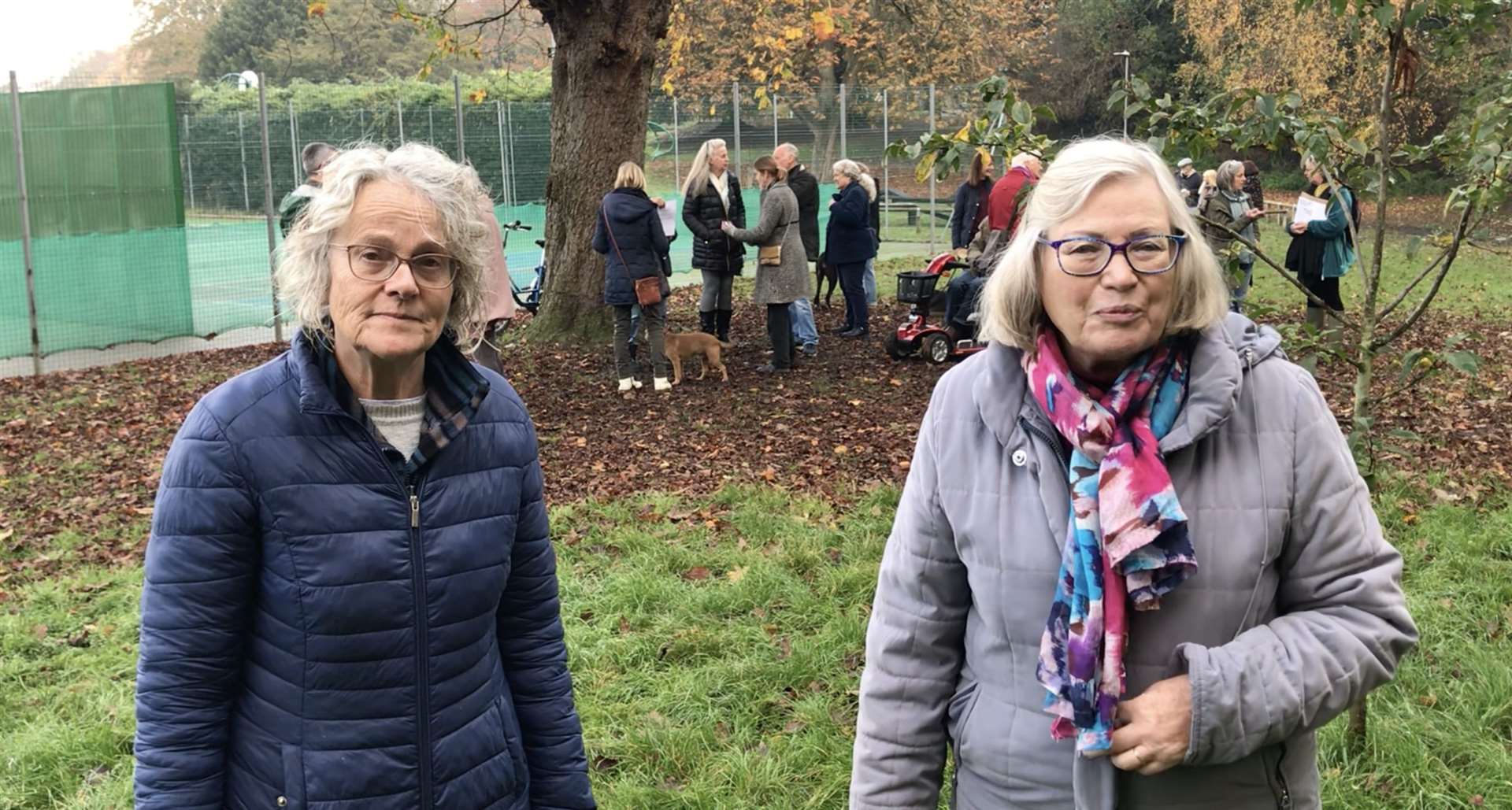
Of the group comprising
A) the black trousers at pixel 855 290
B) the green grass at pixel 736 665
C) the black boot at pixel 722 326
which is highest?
the black trousers at pixel 855 290

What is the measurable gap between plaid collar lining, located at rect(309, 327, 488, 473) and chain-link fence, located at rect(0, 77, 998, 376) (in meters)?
7.50

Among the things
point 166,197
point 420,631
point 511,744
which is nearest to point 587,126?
point 166,197

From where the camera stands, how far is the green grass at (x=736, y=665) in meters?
3.98

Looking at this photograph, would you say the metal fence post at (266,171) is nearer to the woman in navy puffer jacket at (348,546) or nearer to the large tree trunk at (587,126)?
the large tree trunk at (587,126)

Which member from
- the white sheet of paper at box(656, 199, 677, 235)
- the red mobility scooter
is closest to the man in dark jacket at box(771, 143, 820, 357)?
the red mobility scooter

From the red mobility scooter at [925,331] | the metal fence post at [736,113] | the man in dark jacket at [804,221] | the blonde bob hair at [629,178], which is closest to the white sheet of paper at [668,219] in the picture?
the man in dark jacket at [804,221]

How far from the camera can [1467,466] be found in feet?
25.3

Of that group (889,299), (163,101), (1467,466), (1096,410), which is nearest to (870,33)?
(889,299)

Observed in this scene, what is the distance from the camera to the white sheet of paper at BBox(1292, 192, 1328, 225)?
34.7ft

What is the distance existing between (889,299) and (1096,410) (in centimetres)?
1453

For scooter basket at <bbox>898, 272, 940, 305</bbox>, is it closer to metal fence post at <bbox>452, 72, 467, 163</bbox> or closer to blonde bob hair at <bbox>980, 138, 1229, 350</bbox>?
metal fence post at <bbox>452, 72, 467, 163</bbox>

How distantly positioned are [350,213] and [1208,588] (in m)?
1.50

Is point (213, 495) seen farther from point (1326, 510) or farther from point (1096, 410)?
point (1326, 510)

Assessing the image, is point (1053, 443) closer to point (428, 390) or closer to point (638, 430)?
point (428, 390)
